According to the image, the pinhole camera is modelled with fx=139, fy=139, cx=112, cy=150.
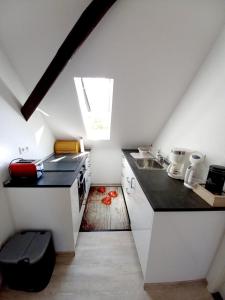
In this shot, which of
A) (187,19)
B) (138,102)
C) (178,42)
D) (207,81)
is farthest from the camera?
(138,102)

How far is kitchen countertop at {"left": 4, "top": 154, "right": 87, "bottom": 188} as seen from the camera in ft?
4.67

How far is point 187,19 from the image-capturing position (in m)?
1.22

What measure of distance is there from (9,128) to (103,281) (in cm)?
185

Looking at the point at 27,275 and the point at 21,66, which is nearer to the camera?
the point at 27,275

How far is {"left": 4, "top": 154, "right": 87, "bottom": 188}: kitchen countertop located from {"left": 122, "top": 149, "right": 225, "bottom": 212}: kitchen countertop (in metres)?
0.79

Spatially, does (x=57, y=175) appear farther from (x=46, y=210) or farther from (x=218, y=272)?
(x=218, y=272)

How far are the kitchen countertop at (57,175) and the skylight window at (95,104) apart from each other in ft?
2.35

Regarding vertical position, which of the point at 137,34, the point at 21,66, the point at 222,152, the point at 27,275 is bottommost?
the point at 27,275

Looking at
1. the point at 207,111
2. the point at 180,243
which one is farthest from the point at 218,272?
the point at 207,111

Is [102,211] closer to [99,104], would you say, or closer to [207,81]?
[99,104]

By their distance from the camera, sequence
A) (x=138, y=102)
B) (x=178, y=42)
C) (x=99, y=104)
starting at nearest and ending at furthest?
1. (x=178, y=42)
2. (x=138, y=102)
3. (x=99, y=104)

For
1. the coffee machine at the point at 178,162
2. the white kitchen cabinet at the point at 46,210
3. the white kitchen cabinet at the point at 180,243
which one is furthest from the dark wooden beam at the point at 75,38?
the white kitchen cabinet at the point at 180,243

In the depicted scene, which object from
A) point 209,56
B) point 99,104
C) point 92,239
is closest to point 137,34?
point 209,56

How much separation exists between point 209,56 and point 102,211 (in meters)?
2.55
